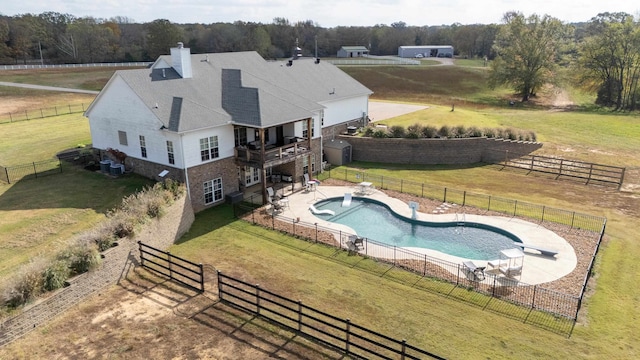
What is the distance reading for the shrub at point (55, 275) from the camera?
16078mm

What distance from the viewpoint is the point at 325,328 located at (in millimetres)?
15266

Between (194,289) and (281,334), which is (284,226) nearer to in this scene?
(194,289)

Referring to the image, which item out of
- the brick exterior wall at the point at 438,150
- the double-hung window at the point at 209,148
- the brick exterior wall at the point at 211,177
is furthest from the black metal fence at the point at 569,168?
the double-hung window at the point at 209,148

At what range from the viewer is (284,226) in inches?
959

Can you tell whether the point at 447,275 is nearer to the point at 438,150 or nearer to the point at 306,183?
the point at 306,183

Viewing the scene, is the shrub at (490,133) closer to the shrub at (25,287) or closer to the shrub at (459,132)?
the shrub at (459,132)

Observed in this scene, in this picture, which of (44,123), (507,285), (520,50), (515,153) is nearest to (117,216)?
(507,285)

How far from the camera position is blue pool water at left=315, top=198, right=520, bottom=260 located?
22.1 m

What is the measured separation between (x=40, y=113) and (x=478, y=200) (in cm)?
5541

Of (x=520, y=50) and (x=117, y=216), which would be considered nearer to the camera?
(x=117, y=216)

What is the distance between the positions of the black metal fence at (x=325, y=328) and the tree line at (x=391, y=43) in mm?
36895

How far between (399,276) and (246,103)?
15.9 meters

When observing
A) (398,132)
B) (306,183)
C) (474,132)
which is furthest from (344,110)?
(306,183)

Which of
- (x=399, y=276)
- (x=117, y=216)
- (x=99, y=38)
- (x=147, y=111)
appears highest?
(x=99, y=38)
